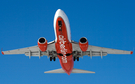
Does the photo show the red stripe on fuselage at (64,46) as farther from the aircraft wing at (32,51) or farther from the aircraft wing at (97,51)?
the aircraft wing at (32,51)

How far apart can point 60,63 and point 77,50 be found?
3568mm

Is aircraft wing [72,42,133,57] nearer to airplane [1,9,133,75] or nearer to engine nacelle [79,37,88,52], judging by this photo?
airplane [1,9,133,75]

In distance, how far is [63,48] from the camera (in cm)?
2902

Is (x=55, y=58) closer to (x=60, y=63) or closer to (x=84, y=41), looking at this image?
(x=60, y=63)

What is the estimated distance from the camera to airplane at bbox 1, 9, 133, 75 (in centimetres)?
2658

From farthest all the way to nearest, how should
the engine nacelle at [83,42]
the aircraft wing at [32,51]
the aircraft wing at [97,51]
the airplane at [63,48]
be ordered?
the aircraft wing at [97,51] → the aircraft wing at [32,51] → the engine nacelle at [83,42] → the airplane at [63,48]

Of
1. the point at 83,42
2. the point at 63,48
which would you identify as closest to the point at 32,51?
the point at 63,48

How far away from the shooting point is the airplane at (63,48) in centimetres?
2658

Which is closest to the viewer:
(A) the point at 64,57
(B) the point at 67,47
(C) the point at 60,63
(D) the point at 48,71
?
(B) the point at 67,47

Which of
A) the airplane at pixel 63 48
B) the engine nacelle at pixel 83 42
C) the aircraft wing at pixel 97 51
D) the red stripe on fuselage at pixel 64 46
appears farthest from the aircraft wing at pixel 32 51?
the engine nacelle at pixel 83 42

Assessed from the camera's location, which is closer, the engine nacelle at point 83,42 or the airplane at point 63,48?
the airplane at point 63,48

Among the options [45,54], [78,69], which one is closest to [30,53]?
[45,54]

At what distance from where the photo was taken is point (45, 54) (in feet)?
112

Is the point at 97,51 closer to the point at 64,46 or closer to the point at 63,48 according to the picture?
the point at 63,48
